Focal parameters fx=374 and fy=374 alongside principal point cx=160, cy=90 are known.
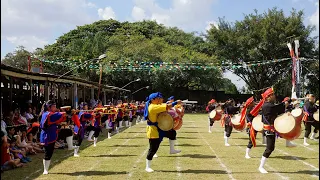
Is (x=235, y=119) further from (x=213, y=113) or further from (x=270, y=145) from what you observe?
(x=270, y=145)

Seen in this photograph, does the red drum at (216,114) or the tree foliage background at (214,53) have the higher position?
the tree foliage background at (214,53)

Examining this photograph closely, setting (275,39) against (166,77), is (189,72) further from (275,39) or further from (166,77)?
(275,39)

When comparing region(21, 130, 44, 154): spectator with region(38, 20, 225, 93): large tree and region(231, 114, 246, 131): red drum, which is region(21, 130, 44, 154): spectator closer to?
region(231, 114, 246, 131): red drum

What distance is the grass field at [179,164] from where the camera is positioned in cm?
777

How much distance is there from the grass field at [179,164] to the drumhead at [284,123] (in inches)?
37.2

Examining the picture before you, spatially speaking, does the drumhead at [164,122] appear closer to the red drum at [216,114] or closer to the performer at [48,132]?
the performer at [48,132]

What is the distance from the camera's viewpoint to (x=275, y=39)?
3200 centimetres

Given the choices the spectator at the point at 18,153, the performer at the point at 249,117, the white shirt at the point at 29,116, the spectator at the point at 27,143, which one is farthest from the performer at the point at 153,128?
the white shirt at the point at 29,116

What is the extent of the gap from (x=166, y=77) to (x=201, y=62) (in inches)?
155

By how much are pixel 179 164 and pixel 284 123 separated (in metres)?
2.73

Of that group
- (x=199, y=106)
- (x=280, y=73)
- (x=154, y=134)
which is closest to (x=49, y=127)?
(x=154, y=134)

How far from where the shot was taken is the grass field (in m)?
7.77

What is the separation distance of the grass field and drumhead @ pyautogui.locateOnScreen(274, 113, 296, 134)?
95 cm

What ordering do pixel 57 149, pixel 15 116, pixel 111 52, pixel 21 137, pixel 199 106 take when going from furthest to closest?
pixel 199 106, pixel 111 52, pixel 57 149, pixel 15 116, pixel 21 137
